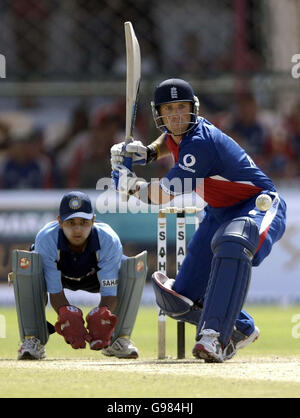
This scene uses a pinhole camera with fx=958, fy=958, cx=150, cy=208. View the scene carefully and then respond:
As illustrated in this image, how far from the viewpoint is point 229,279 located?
5.50 m

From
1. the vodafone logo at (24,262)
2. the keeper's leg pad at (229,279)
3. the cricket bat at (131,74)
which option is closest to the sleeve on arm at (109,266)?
the vodafone logo at (24,262)

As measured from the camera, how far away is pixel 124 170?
5949 mm

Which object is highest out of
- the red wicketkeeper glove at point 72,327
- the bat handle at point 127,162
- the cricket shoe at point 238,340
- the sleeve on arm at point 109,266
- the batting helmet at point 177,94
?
the batting helmet at point 177,94

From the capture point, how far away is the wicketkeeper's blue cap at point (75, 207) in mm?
6199

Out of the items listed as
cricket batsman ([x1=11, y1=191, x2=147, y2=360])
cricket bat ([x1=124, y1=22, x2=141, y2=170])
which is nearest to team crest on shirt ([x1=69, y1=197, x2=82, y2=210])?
cricket batsman ([x1=11, y1=191, x2=147, y2=360])

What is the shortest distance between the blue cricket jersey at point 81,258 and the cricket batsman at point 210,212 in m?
0.33

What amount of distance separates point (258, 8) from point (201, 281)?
344 inches

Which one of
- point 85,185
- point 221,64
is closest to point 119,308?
point 85,185

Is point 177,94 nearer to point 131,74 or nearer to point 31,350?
point 131,74

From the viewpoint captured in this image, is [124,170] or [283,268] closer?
[124,170]

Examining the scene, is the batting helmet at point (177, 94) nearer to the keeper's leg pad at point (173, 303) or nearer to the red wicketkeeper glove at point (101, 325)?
the keeper's leg pad at point (173, 303)

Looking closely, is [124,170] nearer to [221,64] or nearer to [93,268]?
[93,268]

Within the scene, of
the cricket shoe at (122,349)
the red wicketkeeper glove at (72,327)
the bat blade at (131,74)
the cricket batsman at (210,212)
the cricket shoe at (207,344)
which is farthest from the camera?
the cricket shoe at (122,349)

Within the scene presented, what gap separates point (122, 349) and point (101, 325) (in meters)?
0.53
